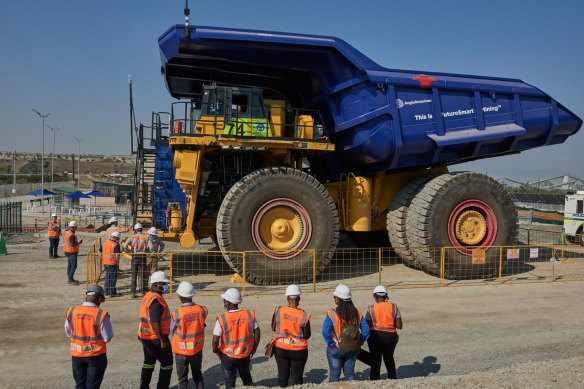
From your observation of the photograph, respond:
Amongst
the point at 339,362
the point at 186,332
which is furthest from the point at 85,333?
the point at 339,362

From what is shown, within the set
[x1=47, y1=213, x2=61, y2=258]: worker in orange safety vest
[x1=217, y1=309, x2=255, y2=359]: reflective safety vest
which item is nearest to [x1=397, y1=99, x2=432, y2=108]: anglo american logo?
[x1=217, y1=309, x2=255, y2=359]: reflective safety vest

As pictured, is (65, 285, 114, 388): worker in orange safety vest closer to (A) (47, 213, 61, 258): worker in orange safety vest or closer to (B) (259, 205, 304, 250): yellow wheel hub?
(B) (259, 205, 304, 250): yellow wheel hub

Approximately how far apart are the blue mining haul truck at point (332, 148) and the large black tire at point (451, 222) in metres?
0.03

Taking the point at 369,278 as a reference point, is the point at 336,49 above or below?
above

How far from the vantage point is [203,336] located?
4527 mm

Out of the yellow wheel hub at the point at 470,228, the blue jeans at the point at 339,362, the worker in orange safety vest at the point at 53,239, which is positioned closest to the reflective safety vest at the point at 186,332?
the blue jeans at the point at 339,362

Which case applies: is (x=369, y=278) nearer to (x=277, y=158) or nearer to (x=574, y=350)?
(x=277, y=158)

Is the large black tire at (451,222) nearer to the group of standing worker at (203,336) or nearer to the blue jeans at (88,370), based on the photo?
the group of standing worker at (203,336)

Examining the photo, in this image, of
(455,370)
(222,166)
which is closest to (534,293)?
(455,370)

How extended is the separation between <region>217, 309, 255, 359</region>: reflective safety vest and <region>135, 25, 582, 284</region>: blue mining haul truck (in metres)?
5.16

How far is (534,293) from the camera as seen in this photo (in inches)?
374

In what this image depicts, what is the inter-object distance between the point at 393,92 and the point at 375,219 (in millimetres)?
3365

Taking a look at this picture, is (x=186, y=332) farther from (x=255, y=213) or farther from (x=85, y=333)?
(x=255, y=213)

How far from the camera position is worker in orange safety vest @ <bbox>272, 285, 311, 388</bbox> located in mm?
4434
